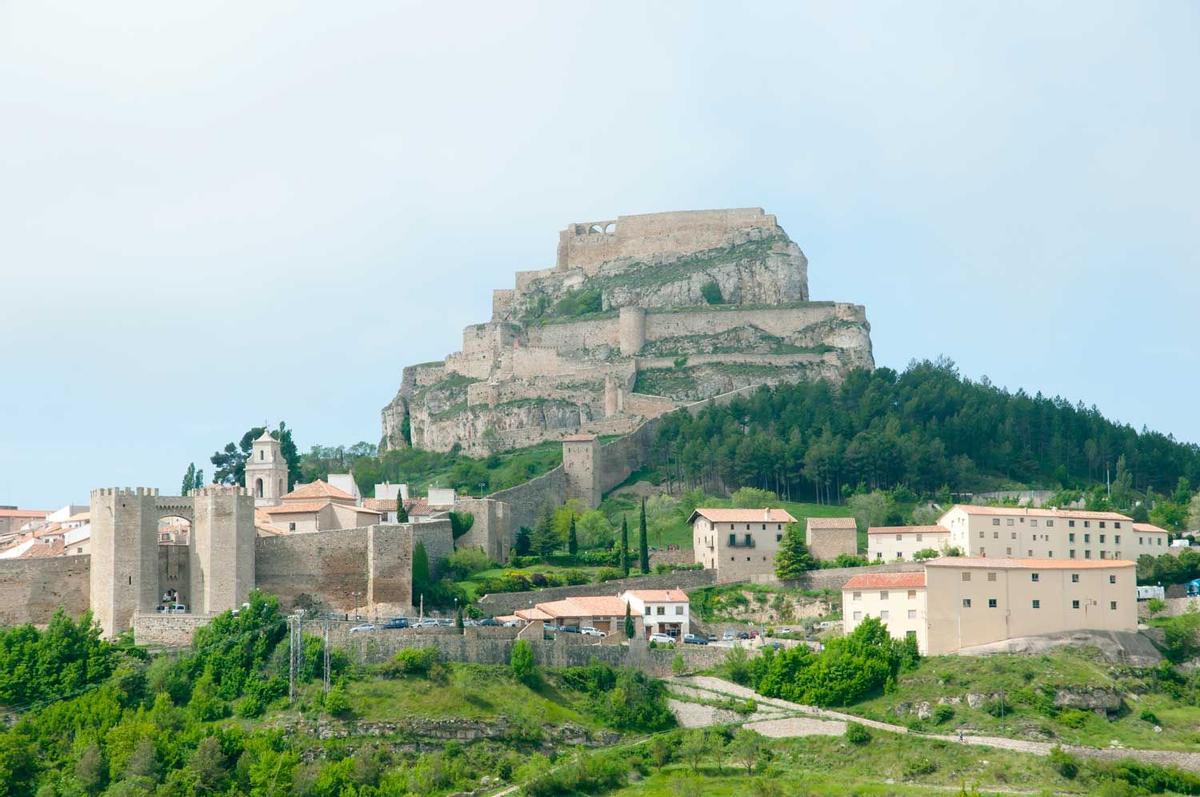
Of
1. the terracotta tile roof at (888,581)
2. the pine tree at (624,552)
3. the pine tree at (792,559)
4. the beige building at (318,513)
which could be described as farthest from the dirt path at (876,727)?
A: the beige building at (318,513)

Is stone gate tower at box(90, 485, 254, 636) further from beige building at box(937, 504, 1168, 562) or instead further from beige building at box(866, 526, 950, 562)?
beige building at box(937, 504, 1168, 562)

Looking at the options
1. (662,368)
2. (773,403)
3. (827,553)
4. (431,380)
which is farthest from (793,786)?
(431,380)

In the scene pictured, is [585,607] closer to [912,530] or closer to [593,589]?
[593,589]

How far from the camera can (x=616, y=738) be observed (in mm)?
64375

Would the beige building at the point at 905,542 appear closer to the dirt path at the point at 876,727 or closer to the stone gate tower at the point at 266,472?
the dirt path at the point at 876,727

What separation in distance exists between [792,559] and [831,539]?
3.35 meters

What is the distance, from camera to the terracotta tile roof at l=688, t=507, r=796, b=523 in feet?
266

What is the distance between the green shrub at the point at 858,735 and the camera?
62.7 metres

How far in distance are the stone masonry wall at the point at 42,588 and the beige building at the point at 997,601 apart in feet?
91.1

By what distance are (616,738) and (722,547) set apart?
681 inches

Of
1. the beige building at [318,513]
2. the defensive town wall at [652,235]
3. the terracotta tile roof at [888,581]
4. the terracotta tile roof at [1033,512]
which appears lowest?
the terracotta tile roof at [888,581]

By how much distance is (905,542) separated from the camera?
79.4m

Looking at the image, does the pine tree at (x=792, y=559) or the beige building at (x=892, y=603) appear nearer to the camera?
the beige building at (x=892, y=603)

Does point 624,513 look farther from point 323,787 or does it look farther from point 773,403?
point 323,787
